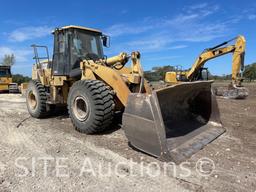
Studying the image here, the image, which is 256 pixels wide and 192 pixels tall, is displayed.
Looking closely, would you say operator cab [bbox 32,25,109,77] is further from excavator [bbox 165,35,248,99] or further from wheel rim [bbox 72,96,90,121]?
excavator [bbox 165,35,248,99]

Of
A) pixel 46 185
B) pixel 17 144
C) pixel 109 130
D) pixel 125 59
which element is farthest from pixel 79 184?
pixel 125 59

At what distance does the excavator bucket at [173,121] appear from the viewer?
4238mm

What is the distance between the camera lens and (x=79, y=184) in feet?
11.3

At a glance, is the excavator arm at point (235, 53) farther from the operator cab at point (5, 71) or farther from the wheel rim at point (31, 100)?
the operator cab at point (5, 71)

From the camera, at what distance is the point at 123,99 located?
5.61m

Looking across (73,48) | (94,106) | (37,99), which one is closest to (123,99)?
(94,106)

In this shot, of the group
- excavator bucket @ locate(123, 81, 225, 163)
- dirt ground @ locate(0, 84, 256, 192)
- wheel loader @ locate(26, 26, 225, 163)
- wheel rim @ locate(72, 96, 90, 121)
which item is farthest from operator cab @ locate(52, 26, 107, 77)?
excavator bucket @ locate(123, 81, 225, 163)

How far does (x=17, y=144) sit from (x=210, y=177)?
347 centimetres

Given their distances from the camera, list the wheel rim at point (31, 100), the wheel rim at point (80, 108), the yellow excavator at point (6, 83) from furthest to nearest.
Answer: the yellow excavator at point (6, 83), the wheel rim at point (31, 100), the wheel rim at point (80, 108)

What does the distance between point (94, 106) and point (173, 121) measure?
1552 millimetres

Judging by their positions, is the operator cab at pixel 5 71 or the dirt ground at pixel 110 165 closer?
the dirt ground at pixel 110 165

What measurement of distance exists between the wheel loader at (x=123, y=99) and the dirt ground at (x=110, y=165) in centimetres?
28

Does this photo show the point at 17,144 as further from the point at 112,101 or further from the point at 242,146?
the point at 242,146

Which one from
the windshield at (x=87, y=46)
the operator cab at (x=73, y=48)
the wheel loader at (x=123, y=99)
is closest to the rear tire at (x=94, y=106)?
the wheel loader at (x=123, y=99)
